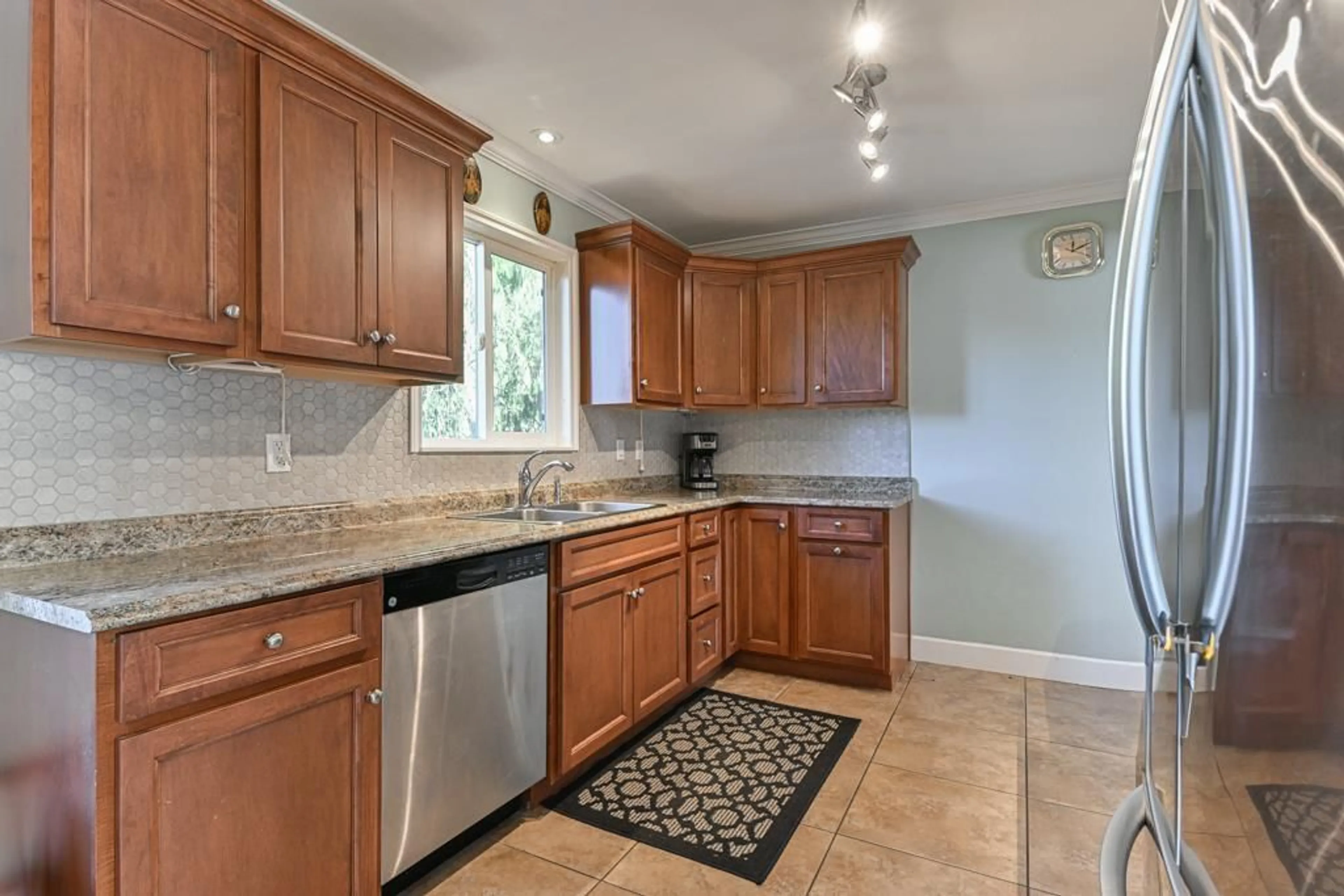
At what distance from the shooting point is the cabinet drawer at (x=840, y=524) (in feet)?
10.2

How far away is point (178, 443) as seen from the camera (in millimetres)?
1730

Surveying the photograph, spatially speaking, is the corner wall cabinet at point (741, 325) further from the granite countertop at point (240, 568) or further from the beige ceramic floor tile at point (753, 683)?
the beige ceramic floor tile at point (753, 683)

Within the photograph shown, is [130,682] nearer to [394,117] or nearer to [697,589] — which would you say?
[394,117]

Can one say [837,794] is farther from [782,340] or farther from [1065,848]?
[782,340]

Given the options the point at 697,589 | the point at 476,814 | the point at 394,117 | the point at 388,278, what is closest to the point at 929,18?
the point at 394,117

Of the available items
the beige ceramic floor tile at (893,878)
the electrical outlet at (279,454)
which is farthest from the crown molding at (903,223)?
the beige ceramic floor tile at (893,878)

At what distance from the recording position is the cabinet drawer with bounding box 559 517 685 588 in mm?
2197

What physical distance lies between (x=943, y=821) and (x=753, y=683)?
1283 millimetres

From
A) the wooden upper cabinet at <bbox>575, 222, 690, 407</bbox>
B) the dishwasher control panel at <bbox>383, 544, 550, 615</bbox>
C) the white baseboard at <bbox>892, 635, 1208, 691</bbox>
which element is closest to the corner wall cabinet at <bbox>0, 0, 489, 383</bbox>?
the dishwasher control panel at <bbox>383, 544, 550, 615</bbox>

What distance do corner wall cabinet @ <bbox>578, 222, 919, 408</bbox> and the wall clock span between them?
0.61m

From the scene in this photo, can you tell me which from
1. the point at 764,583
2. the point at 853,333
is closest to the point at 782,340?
the point at 853,333

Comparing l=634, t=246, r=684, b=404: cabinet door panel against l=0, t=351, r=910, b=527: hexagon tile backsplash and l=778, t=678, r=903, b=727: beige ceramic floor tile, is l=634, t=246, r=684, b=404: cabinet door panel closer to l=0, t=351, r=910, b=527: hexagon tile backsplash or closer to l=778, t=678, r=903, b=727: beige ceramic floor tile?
l=0, t=351, r=910, b=527: hexagon tile backsplash

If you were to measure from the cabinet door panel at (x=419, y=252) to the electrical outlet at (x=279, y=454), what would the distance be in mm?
394

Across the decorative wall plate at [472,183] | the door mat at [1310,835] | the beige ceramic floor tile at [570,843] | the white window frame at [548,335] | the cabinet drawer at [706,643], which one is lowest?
the beige ceramic floor tile at [570,843]
